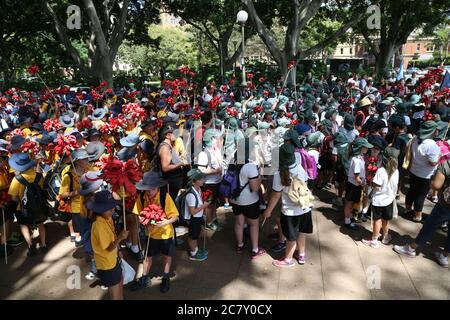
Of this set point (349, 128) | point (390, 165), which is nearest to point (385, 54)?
point (349, 128)

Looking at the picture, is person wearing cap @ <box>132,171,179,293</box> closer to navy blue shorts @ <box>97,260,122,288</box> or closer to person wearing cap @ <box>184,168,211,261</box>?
person wearing cap @ <box>184,168,211,261</box>

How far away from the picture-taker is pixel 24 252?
16.9ft

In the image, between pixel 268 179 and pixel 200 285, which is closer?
pixel 200 285

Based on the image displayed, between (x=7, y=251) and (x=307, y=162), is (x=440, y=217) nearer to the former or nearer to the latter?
(x=307, y=162)

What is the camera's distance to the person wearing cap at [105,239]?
11.0ft

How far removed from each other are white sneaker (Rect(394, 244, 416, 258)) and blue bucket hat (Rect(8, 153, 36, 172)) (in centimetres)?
531

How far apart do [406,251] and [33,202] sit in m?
5.34

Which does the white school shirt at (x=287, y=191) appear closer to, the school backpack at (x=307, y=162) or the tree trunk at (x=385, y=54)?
the school backpack at (x=307, y=162)

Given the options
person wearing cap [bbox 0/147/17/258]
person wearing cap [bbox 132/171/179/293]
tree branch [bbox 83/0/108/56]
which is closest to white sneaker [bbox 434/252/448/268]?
person wearing cap [bbox 132/171/179/293]

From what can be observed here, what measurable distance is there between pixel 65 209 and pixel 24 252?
126cm
